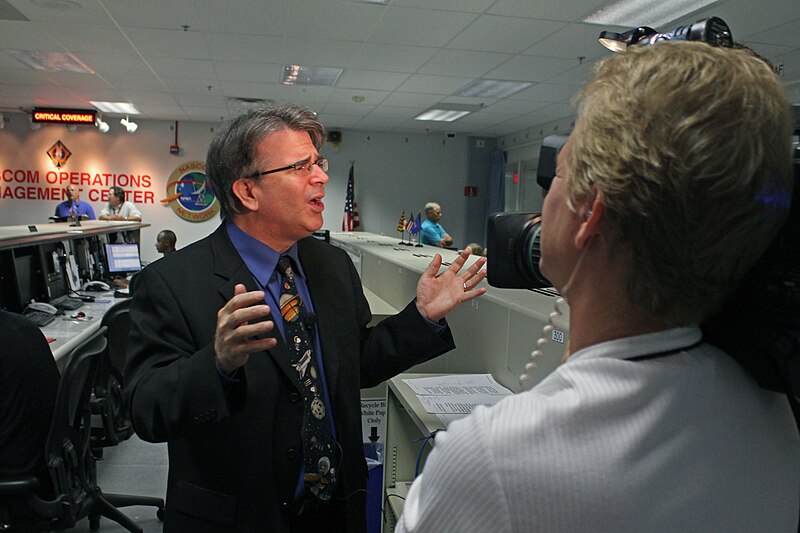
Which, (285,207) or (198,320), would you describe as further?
(285,207)

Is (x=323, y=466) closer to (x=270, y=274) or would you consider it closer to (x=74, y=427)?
(x=270, y=274)

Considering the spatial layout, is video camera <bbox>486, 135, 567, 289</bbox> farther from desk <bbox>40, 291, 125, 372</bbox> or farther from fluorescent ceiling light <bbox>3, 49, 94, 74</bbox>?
fluorescent ceiling light <bbox>3, 49, 94, 74</bbox>

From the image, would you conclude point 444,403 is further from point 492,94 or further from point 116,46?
point 492,94

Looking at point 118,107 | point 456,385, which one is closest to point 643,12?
point 456,385

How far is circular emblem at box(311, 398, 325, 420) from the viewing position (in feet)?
4.16

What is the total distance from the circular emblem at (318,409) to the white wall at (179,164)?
8.29 meters

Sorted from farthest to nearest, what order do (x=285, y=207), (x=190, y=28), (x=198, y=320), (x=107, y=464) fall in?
(x=190, y=28) → (x=107, y=464) → (x=285, y=207) → (x=198, y=320)

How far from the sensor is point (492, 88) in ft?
22.5

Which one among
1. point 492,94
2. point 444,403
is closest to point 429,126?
point 492,94

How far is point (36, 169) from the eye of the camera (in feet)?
31.1

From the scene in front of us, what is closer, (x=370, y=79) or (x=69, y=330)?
(x=69, y=330)

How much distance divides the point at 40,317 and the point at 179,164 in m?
6.92

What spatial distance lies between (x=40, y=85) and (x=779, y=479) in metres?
8.45

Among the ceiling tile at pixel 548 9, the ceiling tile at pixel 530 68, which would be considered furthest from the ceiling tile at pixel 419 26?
the ceiling tile at pixel 530 68
